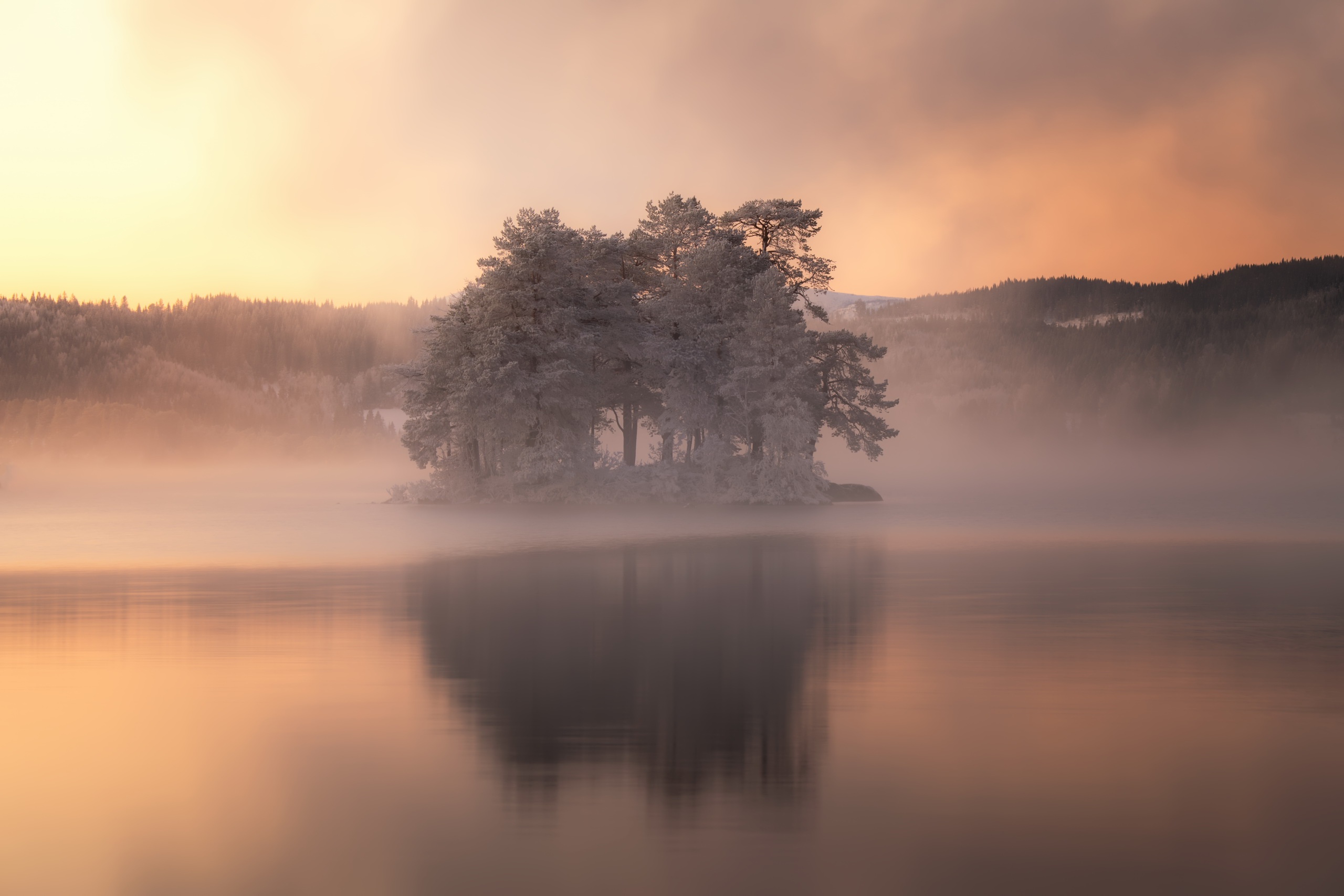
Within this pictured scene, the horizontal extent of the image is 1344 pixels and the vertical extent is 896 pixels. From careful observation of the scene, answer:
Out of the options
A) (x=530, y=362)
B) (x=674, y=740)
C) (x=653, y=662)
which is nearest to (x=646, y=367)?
(x=530, y=362)

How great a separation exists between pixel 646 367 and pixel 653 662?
180ft

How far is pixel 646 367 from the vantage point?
230 ft

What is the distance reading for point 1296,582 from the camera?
25859mm

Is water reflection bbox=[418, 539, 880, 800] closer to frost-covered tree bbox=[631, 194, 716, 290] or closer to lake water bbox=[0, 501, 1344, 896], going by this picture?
lake water bbox=[0, 501, 1344, 896]

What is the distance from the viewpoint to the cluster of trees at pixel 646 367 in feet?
216

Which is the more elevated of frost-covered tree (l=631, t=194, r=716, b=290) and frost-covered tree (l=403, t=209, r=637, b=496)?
frost-covered tree (l=631, t=194, r=716, b=290)

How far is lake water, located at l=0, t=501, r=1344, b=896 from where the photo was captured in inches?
322

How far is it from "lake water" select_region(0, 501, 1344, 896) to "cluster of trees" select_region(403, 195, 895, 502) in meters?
41.3

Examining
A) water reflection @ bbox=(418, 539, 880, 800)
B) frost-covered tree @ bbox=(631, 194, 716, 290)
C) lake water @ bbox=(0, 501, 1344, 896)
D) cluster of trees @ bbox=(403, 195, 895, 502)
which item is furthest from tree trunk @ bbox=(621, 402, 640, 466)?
lake water @ bbox=(0, 501, 1344, 896)

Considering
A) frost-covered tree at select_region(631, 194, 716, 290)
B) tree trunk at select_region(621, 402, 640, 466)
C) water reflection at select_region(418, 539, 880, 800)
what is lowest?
water reflection at select_region(418, 539, 880, 800)

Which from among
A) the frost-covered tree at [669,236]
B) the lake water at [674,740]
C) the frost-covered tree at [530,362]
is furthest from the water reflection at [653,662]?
the frost-covered tree at [669,236]

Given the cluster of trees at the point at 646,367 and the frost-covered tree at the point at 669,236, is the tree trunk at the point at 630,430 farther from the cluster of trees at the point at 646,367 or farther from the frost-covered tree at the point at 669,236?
the frost-covered tree at the point at 669,236

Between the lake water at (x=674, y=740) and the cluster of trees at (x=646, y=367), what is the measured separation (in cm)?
4134

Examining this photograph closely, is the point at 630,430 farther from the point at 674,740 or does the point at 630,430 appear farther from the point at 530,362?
the point at 674,740
